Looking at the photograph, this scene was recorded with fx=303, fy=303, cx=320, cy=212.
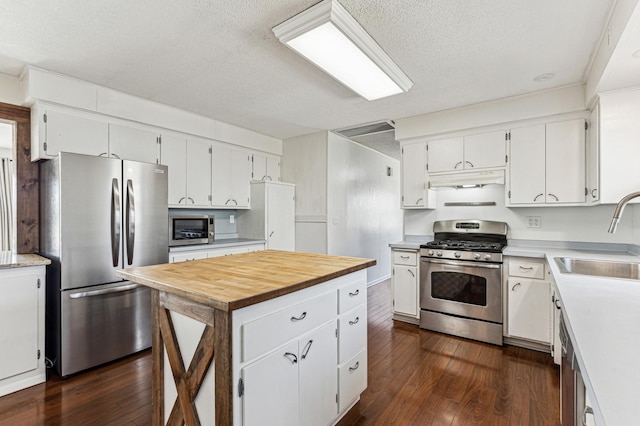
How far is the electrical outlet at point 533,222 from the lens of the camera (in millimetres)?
3316

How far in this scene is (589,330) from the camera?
1002 mm

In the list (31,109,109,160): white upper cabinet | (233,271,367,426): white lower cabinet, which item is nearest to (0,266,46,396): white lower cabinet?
(31,109,109,160): white upper cabinet

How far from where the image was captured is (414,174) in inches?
153

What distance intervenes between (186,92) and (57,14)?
125cm

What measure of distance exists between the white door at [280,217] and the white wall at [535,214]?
1763mm

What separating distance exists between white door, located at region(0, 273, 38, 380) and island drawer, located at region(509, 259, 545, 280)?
4.19m

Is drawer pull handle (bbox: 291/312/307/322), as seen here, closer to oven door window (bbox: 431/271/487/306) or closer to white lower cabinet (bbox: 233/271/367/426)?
white lower cabinet (bbox: 233/271/367/426)

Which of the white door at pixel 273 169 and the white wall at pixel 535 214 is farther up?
the white door at pixel 273 169

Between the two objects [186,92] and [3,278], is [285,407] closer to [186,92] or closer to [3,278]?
[3,278]

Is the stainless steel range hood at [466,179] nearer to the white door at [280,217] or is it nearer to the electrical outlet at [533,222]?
the electrical outlet at [533,222]

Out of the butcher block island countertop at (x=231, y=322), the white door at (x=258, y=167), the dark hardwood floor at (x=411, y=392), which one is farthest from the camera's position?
the white door at (x=258, y=167)

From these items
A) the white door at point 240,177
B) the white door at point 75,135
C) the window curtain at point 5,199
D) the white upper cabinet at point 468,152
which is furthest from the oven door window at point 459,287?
the window curtain at point 5,199

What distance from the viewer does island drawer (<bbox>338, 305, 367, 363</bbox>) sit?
1.85 m

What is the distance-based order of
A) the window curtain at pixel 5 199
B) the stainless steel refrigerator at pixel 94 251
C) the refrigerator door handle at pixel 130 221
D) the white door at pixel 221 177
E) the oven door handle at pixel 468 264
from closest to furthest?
1. the stainless steel refrigerator at pixel 94 251
2. the refrigerator door handle at pixel 130 221
3. the oven door handle at pixel 468 264
4. the white door at pixel 221 177
5. the window curtain at pixel 5 199
